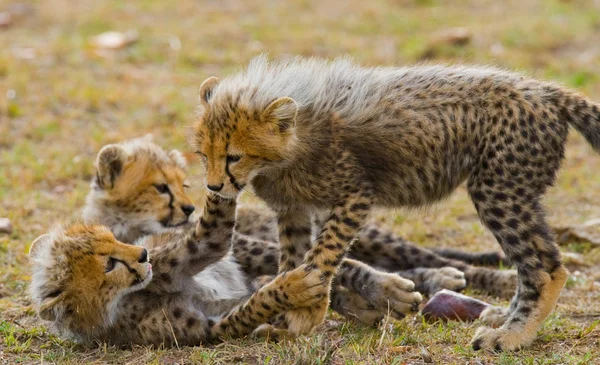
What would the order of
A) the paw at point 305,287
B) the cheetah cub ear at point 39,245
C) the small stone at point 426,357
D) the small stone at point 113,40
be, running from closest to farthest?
the small stone at point 426,357, the paw at point 305,287, the cheetah cub ear at point 39,245, the small stone at point 113,40

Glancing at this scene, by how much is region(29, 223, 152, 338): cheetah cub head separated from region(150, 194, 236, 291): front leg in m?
0.26

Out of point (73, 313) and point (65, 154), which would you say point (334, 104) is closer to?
point (73, 313)

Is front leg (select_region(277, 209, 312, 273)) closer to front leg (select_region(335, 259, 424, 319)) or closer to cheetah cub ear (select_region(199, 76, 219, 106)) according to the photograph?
front leg (select_region(335, 259, 424, 319))

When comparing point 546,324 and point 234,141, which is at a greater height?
point 234,141

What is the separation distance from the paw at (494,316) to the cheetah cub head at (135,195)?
181 centimetres

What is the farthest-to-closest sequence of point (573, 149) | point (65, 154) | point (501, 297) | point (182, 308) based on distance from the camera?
point (573, 149)
point (65, 154)
point (501, 297)
point (182, 308)

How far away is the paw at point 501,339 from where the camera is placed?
13.3 ft

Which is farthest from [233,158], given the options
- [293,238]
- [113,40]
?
[113,40]

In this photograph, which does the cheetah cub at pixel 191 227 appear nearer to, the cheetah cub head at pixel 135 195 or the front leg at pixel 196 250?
the cheetah cub head at pixel 135 195

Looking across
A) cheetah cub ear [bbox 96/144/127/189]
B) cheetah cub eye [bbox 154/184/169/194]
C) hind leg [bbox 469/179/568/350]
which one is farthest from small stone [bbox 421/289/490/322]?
cheetah cub ear [bbox 96/144/127/189]

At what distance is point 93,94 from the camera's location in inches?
315

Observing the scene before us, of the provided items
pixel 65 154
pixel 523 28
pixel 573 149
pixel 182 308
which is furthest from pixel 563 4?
pixel 182 308

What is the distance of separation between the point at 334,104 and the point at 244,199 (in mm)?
1905

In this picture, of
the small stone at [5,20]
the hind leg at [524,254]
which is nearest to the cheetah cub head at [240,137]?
the hind leg at [524,254]
